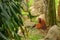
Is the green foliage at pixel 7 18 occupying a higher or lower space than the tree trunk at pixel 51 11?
higher

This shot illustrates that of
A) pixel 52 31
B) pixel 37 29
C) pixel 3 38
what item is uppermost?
pixel 3 38

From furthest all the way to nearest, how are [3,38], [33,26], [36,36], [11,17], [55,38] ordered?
[33,26]
[36,36]
[55,38]
[11,17]
[3,38]

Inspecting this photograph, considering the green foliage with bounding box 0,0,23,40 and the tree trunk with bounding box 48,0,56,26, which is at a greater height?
the green foliage with bounding box 0,0,23,40

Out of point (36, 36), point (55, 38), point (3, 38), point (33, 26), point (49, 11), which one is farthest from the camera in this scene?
point (33, 26)

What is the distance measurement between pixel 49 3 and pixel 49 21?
0.70 m

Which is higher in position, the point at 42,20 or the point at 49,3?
the point at 49,3

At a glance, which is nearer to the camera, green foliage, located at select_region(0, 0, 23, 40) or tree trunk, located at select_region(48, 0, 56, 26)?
green foliage, located at select_region(0, 0, 23, 40)

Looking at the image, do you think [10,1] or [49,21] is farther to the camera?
[49,21]

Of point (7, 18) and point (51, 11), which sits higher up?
point (7, 18)

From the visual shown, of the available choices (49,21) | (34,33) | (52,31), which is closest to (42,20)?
(49,21)

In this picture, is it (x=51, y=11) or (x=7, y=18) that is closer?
(x=7, y=18)

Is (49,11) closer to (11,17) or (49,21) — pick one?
(49,21)

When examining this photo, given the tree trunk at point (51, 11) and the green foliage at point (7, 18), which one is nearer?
the green foliage at point (7, 18)

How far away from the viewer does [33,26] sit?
24.8 feet
